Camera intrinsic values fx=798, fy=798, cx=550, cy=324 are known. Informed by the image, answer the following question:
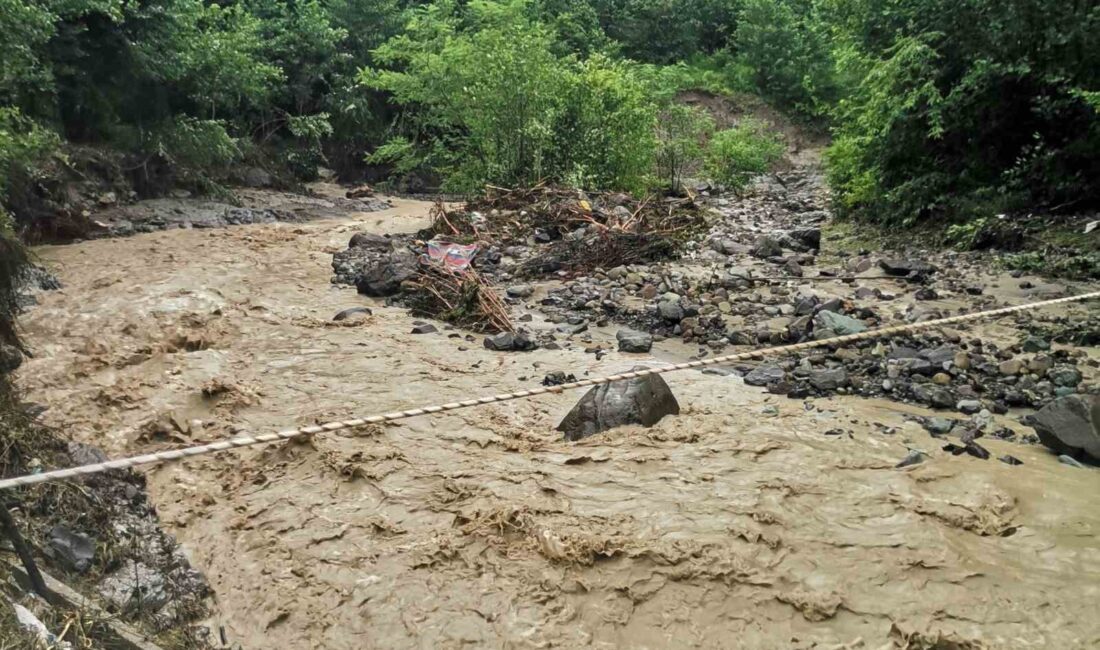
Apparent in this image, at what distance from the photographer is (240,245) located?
39.0 feet

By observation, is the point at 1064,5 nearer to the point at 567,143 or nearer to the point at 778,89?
the point at 567,143

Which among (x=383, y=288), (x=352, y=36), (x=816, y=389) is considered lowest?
(x=383, y=288)

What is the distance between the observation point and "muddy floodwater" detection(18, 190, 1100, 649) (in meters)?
3.05

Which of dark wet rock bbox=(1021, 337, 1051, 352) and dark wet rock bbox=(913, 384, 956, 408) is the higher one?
dark wet rock bbox=(1021, 337, 1051, 352)

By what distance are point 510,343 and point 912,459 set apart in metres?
3.35

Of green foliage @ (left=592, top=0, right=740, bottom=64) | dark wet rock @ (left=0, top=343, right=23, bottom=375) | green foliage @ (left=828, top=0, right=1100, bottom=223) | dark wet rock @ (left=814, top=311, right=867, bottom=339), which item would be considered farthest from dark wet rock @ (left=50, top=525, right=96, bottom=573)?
green foliage @ (left=592, top=0, right=740, bottom=64)

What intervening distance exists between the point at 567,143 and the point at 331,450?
10.0m

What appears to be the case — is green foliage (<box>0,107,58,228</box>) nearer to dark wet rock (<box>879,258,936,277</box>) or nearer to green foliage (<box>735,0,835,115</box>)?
dark wet rock (<box>879,258,936,277</box>)

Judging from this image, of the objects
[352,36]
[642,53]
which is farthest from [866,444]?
[642,53]

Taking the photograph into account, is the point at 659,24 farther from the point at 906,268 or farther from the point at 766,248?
the point at 906,268

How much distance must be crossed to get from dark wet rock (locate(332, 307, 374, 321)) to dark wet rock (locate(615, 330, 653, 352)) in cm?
262

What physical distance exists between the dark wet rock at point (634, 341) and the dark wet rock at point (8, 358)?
13.7 feet

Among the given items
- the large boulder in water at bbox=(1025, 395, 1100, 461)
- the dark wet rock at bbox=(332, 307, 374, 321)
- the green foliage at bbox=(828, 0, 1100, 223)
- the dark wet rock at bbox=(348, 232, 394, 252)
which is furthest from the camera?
the dark wet rock at bbox=(348, 232, 394, 252)

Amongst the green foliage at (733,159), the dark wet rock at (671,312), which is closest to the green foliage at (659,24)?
the green foliage at (733,159)
